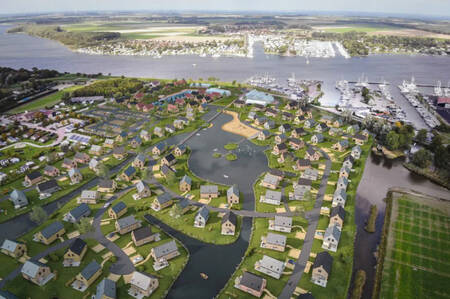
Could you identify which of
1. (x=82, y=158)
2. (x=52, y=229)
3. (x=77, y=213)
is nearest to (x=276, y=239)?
(x=77, y=213)

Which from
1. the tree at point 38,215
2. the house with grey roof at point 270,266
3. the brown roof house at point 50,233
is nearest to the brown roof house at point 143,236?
the brown roof house at point 50,233

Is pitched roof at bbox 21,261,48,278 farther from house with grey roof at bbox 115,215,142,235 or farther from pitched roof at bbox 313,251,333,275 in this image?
pitched roof at bbox 313,251,333,275

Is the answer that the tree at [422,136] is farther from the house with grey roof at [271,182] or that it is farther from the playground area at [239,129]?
the house with grey roof at [271,182]

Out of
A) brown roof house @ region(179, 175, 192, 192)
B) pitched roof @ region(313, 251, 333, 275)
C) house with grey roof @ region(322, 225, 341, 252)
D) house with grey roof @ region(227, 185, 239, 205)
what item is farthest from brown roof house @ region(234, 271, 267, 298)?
brown roof house @ region(179, 175, 192, 192)

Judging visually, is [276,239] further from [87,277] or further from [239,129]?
[239,129]

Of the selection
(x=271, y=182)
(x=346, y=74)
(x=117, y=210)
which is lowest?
(x=117, y=210)

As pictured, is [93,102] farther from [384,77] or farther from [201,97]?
[384,77]
